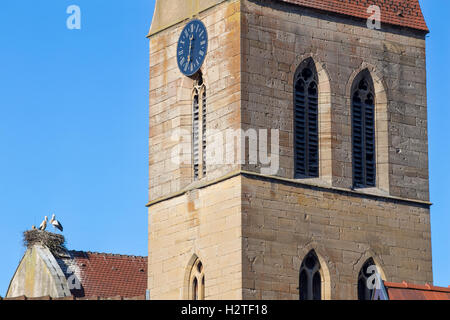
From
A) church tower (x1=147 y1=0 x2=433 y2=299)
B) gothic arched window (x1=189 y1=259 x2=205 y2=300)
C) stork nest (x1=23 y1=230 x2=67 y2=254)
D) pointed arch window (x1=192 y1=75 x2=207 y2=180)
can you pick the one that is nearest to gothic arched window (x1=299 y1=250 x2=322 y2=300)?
church tower (x1=147 y1=0 x2=433 y2=299)

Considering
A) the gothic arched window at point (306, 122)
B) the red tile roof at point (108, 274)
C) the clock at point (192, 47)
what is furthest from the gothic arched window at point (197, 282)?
the red tile roof at point (108, 274)

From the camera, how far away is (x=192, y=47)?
2361 inches

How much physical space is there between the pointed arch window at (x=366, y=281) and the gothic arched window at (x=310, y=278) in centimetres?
125

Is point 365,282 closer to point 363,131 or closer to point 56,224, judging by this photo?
point 363,131

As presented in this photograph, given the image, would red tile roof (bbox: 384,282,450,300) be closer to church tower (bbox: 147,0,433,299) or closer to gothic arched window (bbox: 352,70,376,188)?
church tower (bbox: 147,0,433,299)

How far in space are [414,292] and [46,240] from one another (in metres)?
17.1

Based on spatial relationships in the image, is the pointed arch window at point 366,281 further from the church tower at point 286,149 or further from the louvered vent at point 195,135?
the louvered vent at point 195,135

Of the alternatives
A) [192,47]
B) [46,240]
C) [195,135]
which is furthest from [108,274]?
[192,47]

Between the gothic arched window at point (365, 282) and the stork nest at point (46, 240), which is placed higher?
the stork nest at point (46, 240)

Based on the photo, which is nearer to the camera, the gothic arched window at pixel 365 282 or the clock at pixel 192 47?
the gothic arched window at pixel 365 282

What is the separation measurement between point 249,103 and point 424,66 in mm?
6313

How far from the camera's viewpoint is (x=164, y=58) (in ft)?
201

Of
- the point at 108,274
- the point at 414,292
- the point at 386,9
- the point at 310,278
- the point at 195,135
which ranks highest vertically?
the point at 386,9

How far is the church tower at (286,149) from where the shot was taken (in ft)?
188
